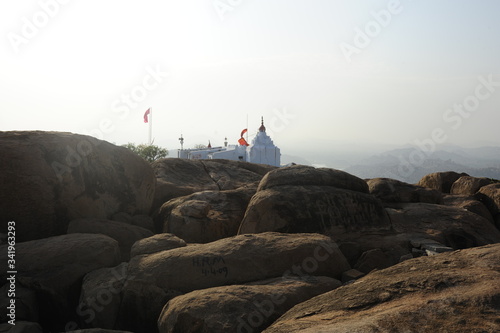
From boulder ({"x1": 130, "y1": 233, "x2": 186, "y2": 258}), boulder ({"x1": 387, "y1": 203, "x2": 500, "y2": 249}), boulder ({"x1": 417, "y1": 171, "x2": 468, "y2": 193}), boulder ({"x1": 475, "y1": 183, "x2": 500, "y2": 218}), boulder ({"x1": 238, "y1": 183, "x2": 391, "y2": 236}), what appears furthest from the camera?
boulder ({"x1": 417, "y1": 171, "x2": 468, "y2": 193})

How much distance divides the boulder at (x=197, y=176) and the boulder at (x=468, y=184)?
743 centimetres

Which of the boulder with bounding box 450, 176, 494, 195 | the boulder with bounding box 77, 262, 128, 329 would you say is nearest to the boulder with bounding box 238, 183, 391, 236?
the boulder with bounding box 77, 262, 128, 329

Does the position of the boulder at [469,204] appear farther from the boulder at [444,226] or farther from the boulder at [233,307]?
the boulder at [233,307]

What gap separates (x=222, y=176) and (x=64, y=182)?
640cm

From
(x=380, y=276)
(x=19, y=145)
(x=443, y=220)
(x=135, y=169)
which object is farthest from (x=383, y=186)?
(x=19, y=145)

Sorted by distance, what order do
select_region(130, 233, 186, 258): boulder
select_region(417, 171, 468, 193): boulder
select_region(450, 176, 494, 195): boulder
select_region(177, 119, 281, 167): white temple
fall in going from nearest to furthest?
select_region(130, 233, 186, 258): boulder < select_region(450, 176, 494, 195): boulder < select_region(417, 171, 468, 193): boulder < select_region(177, 119, 281, 167): white temple

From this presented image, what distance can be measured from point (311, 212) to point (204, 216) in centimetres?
245

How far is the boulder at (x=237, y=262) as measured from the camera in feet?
18.9

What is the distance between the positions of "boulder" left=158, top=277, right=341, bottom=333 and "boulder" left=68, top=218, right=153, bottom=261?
3.11 m

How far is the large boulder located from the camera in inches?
315

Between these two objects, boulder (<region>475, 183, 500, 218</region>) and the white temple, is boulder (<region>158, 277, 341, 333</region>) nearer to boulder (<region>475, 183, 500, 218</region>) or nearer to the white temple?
boulder (<region>475, 183, 500, 218</region>)

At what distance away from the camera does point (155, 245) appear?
6961 mm

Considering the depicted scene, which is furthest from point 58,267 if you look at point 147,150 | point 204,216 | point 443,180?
point 147,150

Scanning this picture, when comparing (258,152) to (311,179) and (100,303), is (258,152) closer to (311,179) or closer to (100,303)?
(311,179)
